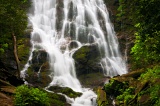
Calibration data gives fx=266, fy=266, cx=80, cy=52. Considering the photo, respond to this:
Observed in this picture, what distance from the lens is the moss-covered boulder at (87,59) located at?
33.0 meters

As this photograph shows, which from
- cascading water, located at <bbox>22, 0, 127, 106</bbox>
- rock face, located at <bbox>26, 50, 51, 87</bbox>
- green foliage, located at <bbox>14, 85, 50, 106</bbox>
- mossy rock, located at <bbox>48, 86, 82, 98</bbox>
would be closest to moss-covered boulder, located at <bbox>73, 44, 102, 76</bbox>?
cascading water, located at <bbox>22, 0, 127, 106</bbox>

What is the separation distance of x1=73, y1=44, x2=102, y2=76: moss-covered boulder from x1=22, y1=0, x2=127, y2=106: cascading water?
62 centimetres

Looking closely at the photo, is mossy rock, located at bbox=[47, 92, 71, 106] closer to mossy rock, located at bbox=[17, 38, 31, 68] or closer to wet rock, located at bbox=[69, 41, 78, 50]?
mossy rock, located at bbox=[17, 38, 31, 68]

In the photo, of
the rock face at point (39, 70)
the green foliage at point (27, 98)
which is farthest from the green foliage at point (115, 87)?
the rock face at point (39, 70)

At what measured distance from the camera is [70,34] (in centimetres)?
3903

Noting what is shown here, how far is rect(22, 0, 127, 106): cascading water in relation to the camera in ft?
105

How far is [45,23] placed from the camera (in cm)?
4141

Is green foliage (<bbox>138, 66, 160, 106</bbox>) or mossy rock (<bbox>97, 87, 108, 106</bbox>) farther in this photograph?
mossy rock (<bbox>97, 87, 108, 106</bbox>)

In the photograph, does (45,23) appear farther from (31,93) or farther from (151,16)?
(151,16)

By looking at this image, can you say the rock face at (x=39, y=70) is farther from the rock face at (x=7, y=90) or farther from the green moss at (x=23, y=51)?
the rock face at (x=7, y=90)

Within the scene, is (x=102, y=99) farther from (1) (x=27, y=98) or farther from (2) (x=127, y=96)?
(1) (x=27, y=98)

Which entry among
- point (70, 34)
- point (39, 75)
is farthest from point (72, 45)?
point (39, 75)

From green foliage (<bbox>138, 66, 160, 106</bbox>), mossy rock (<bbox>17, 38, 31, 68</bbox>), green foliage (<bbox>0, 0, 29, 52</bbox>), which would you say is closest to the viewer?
green foliage (<bbox>138, 66, 160, 106</bbox>)

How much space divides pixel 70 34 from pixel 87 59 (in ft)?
21.2
